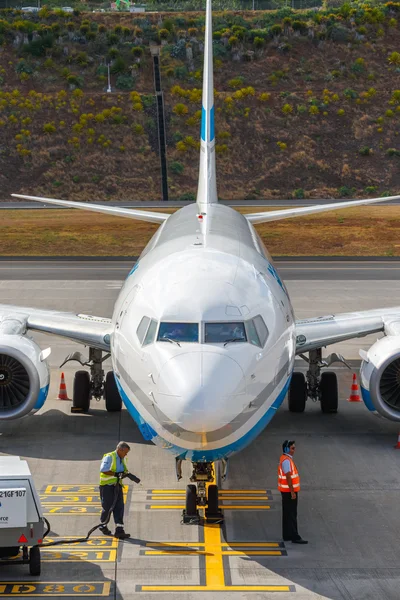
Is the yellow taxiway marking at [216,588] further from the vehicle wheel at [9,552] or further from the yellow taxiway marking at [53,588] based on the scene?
the vehicle wheel at [9,552]

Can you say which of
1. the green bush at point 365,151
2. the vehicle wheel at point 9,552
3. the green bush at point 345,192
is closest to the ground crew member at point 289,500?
the vehicle wheel at point 9,552

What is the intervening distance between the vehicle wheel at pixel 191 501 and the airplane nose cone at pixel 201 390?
2.15m

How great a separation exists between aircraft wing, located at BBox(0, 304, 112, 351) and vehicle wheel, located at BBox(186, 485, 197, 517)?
5872mm

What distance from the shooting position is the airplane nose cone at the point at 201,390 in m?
14.4

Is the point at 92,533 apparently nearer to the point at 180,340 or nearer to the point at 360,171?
the point at 180,340

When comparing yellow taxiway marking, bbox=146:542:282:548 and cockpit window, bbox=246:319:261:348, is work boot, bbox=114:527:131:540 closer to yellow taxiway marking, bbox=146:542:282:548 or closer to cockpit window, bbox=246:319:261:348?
yellow taxiway marking, bbox=146:542:282:548

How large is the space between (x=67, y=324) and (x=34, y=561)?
9.21 m

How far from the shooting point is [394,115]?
9319cm

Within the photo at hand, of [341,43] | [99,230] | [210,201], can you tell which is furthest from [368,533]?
[341,43]

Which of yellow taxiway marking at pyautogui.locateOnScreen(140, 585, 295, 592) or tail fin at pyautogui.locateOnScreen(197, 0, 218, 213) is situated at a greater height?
tail fin at pyautogui.locateOnScreen(197, 0, 218, 213)

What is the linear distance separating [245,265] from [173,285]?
6.39 ft

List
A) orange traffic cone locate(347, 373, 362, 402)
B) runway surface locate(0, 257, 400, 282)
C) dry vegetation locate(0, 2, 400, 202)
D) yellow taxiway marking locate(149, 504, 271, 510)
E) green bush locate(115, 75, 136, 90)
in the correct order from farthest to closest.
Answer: green bush locate(115, 75, 136, 90), dry vegetation locate(0, 2, 400, 202), runway surface locate(0, 257, 400, 282), orange traffic cone locate(347, 373, 362, 402), yellow taxiway marking locate(149, 504, 271, 510)

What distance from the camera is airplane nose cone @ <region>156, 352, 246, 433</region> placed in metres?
14.4

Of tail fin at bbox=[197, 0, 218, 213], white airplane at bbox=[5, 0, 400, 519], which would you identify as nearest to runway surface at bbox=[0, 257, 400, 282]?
tail fin at bbox=[197, 0, 218, 213]
